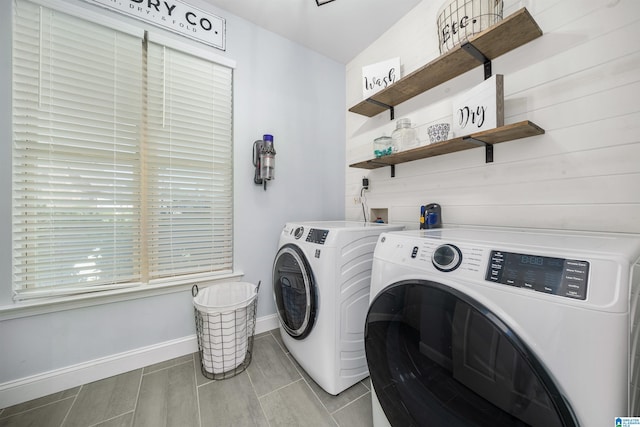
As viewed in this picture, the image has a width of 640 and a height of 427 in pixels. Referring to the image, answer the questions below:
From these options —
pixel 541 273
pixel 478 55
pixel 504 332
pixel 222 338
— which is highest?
pixel 478 55

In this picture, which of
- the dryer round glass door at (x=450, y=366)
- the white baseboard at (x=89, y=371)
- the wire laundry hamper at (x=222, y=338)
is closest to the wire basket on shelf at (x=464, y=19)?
the dryer round glass door at (x=450, y=366)

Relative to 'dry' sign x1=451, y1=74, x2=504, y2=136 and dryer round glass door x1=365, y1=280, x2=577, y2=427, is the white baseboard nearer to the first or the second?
dryer round glass door x1=365, y1=280, x2=577, y2=427

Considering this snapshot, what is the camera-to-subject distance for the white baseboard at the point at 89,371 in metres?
1.19

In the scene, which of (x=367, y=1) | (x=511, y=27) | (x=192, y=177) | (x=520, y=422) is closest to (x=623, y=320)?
(x=520, y=422)

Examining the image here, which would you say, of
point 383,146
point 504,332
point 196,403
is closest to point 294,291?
point 196,403

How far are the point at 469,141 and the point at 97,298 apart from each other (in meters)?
2.29

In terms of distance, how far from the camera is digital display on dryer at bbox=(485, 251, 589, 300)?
49cm

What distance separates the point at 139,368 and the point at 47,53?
75.2 inches

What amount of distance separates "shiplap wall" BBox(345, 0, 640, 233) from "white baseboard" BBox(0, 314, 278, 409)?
2023 millimetres

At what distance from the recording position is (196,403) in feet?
3.94

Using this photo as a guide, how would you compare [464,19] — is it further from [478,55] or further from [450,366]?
[450,366]

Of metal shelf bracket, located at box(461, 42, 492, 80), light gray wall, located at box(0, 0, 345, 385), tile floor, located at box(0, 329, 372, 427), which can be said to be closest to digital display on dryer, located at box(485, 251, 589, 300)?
tile floor, located at box(0, 329, 372, 427)

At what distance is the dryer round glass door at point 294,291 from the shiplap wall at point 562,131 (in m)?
0.98

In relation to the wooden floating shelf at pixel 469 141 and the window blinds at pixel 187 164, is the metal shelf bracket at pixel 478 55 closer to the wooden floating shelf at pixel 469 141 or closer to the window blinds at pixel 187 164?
the wooden floating shelf at pixel 469 141
